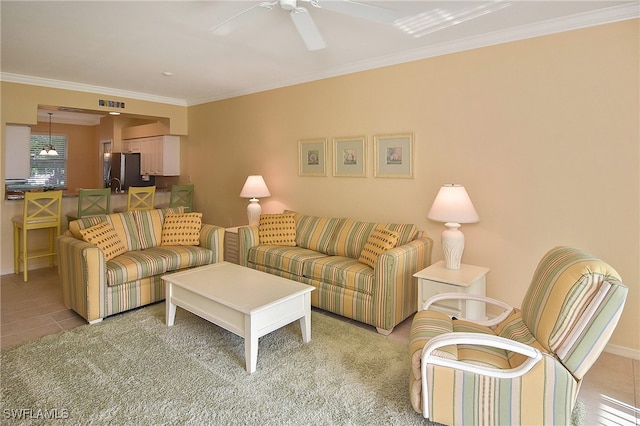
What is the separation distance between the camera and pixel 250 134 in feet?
17.7

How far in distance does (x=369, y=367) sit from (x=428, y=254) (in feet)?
4.47

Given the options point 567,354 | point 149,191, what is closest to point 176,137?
point 149,191

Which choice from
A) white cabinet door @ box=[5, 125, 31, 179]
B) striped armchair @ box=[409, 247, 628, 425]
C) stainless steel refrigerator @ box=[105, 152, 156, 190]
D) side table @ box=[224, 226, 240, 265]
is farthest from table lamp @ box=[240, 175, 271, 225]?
striped armchair @ box=[409, 247, 628, 425]

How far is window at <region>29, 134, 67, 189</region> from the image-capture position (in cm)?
814

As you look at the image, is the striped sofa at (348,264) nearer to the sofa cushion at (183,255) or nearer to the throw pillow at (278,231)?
the throw pillow at (278,231)

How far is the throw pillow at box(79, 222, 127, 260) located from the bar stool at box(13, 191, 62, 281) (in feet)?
4.89

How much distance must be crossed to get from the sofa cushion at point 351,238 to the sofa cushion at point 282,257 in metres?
0.17

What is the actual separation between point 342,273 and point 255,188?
2.09 metres

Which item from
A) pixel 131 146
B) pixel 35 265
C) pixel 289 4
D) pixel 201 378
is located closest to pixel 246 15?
pixel 289 4

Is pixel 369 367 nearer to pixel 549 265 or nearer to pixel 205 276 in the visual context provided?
pixel 549 265

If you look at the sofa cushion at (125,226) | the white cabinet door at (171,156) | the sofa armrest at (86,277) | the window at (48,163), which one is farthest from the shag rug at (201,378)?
the window at (48,163)

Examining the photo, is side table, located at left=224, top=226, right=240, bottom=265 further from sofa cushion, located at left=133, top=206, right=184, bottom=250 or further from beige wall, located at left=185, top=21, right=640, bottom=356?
beige wall, located at left=185, top=21, right=640, bottom=356

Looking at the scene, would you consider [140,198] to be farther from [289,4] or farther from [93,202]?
[289,4]

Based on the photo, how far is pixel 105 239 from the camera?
352 centimetres
